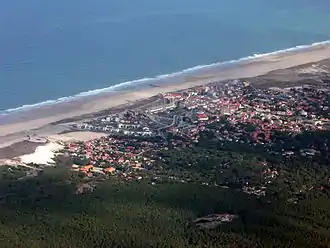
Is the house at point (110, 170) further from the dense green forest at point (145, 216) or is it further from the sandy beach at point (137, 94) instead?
the sandy beach at point (137, 94)

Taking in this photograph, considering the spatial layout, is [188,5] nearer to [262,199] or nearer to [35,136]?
[35,136]

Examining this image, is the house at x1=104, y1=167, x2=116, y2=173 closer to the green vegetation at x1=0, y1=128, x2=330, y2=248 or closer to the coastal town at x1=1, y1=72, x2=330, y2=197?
the coastal town at x1=1, y1=72, x2=330, y2=197

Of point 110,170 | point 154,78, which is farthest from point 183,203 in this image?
point 154,78

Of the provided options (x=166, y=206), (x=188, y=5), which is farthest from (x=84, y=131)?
(x=188, y=5)

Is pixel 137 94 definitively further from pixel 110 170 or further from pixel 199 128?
pixel 110 170

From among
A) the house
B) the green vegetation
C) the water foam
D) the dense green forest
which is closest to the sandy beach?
the water foam

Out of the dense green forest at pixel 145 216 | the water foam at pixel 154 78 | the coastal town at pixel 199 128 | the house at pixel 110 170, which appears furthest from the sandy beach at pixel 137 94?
the dense green forest at pixel 145 216
